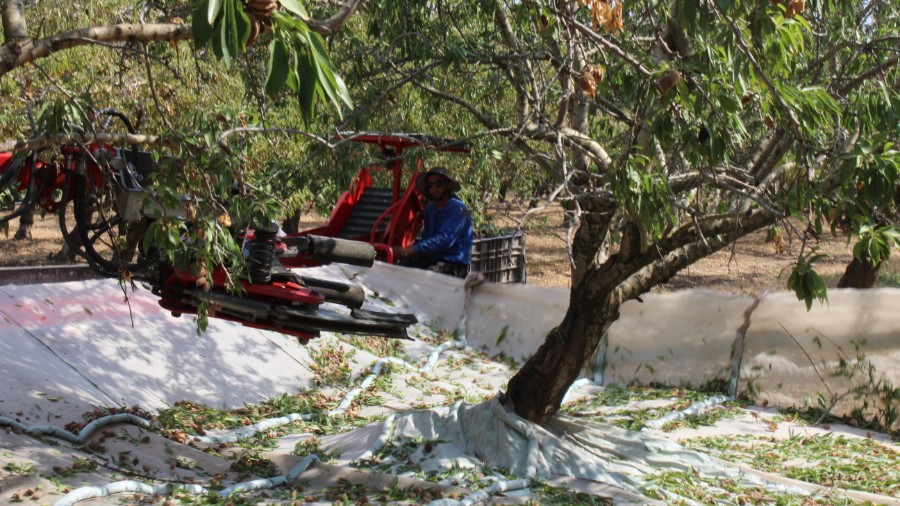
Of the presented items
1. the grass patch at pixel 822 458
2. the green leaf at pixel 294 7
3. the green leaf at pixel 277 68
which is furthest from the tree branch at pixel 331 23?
the grass patch at pixel 822 458

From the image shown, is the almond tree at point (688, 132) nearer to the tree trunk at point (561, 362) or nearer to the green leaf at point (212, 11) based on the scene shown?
the tree trunk at point (561, 362)

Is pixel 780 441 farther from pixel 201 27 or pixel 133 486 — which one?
pixel 201 27

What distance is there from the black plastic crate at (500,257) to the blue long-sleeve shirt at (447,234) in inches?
18.1

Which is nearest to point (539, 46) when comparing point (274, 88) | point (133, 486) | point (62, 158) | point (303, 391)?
point (303, 391)

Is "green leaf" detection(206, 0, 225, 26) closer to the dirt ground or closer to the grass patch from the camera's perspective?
the grass patch

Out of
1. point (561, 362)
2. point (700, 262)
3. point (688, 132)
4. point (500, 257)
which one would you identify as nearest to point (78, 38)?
point (688, 132)

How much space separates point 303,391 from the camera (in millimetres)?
7660

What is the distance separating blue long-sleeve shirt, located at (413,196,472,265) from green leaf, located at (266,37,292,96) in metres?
7.16

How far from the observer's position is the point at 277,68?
6.90 feet

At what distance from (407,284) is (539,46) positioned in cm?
322

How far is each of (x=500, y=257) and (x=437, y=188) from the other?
6.45 ft

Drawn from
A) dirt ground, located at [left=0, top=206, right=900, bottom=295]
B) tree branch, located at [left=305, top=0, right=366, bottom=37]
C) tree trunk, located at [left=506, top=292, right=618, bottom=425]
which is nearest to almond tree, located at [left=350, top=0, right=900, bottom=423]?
tree trunk, located at [left=506, top=292, right=618, bottom=425]

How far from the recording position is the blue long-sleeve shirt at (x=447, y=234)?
31.1 ft

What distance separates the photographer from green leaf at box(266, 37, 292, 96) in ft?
6.89
